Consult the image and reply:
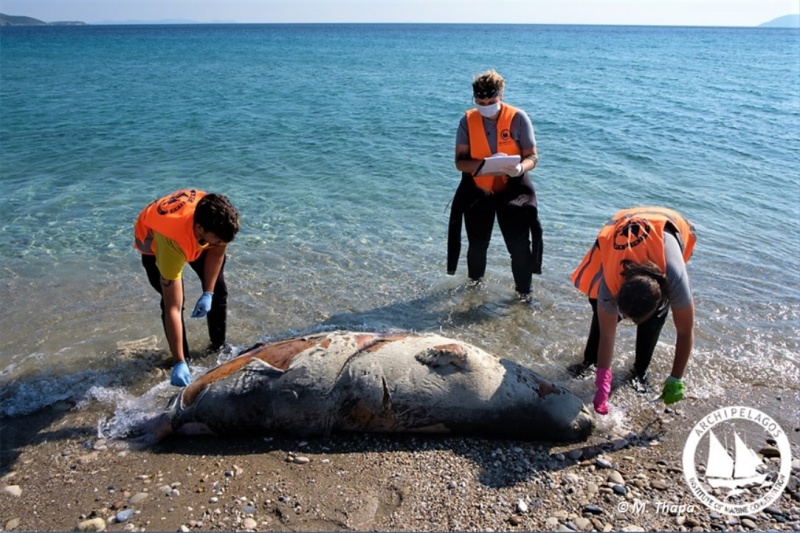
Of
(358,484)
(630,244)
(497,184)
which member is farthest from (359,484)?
(497,184)

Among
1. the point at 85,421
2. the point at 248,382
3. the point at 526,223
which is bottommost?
the point at 85,421

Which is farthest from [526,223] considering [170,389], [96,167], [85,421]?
[96,167]

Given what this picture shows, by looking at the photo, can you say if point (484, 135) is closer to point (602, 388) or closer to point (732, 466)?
point (602, 388)

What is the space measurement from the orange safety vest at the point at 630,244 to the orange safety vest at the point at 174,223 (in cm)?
280

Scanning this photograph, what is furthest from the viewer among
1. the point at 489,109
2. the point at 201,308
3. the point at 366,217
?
the point at 366,217

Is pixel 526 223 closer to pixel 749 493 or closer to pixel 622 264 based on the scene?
pixel 622 264

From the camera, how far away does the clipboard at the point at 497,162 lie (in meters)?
5.62

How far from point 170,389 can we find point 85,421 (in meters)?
0.64

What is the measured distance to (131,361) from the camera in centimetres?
544

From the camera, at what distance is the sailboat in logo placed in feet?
12.8

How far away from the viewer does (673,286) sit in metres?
3.85

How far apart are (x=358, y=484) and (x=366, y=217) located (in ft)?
19.3

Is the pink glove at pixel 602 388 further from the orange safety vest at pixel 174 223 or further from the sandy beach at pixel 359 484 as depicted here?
the orange safety vest at pixel 174 223

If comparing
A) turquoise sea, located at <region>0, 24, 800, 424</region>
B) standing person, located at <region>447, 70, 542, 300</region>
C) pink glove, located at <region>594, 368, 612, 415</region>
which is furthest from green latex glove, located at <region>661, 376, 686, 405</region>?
standing person, located at <region>447, 70, 542, 300</region>
